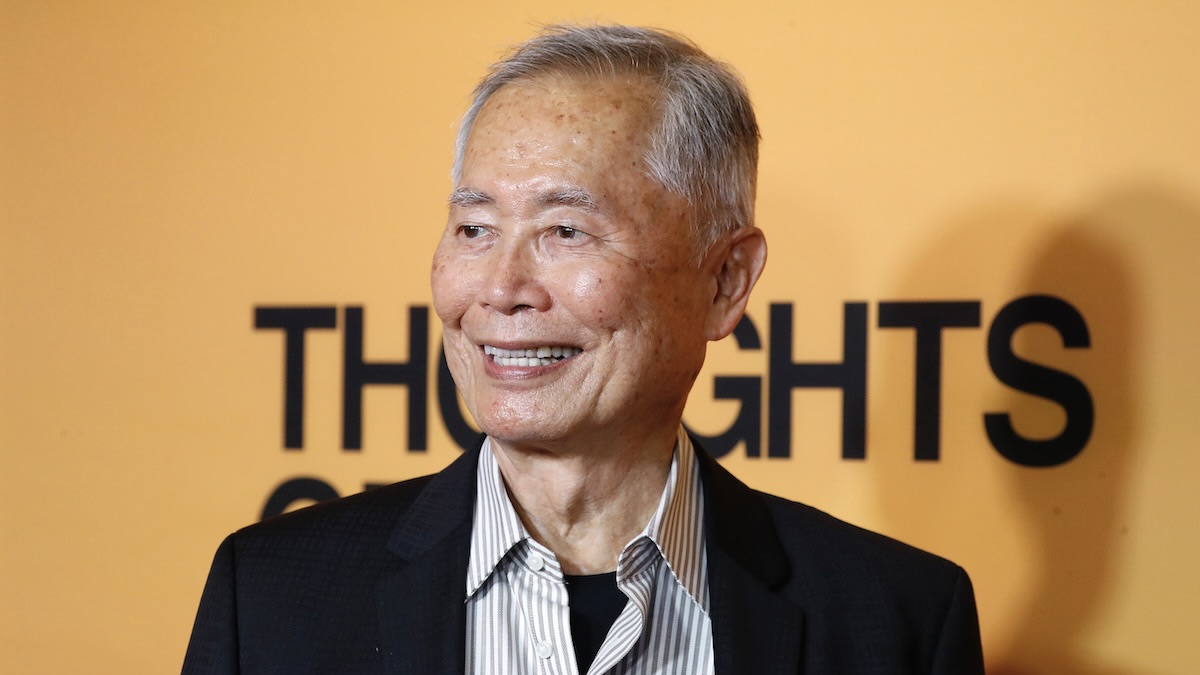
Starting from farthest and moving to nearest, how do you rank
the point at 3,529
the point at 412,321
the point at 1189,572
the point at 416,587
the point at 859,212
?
the point at 3,529, the point at 412,321, the point at 859,212, the point at 1189,572, the point at 416,587

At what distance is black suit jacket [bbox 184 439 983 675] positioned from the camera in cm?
115

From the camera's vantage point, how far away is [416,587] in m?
1.17

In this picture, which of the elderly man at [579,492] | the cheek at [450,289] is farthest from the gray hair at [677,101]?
the cheek at [450,289]

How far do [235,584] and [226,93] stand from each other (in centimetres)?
129

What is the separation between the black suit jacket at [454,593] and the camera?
1.15 meters

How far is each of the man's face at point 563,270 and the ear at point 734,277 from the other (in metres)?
0.09

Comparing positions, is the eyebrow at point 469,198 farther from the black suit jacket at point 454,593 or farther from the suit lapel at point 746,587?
the suit lapel at point 746,587

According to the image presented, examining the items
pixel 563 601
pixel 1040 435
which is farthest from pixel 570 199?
pixel 1040 435

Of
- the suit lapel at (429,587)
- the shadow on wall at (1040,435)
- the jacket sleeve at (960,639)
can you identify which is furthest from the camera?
the shadow on wall at (1040,435)

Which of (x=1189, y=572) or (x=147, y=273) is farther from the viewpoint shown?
(x=147, y=273)

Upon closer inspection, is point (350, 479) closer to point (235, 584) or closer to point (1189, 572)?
point (235, 584)

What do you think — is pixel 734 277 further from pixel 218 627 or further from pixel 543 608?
pixel 218 627

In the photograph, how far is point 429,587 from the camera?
1.16m

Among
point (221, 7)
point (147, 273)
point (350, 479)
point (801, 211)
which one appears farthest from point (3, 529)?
point (801, 211)
